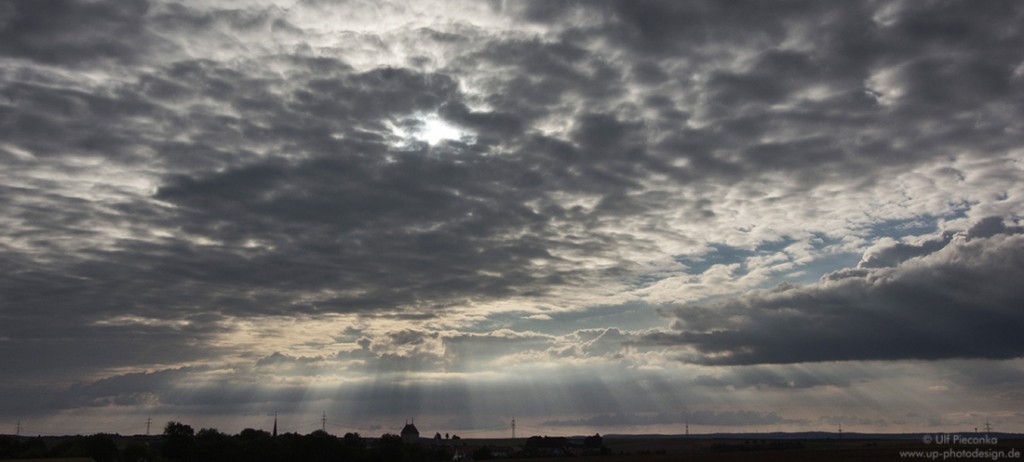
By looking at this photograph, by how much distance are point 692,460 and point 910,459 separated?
152 ft

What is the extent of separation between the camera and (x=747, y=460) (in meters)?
161

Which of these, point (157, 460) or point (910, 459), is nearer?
point (910, 459)

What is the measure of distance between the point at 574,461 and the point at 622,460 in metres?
19.7

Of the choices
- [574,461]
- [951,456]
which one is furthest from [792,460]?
[574,461]

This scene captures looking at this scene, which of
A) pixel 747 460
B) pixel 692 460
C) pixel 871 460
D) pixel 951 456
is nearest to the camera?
pixel 951 456

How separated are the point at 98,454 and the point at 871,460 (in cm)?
16737

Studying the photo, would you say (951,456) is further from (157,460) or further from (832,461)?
(157,460)

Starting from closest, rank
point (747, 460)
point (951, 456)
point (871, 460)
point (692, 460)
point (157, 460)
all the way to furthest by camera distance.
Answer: point (951, 456)
point (871, 460)
point (747, 460)
point (692, 460)
point (157, 460)

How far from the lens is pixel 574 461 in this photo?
199625mm

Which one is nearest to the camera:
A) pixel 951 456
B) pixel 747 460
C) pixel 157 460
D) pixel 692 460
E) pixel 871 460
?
pixel 951 456

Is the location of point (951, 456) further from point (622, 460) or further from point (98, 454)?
point (98, 454)

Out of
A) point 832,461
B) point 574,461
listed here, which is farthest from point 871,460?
point 574,461

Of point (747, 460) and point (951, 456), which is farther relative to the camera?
point (747, 460)

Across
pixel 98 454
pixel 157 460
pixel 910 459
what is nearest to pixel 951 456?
pixel 910 459
